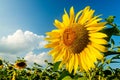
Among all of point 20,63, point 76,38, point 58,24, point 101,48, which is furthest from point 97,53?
point 20,63

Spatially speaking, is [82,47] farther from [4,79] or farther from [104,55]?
[4,79]

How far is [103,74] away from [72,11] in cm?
55

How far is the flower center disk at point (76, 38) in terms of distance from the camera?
2.79 m

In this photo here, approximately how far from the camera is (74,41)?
9.32ft

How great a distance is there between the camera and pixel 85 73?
2.62m

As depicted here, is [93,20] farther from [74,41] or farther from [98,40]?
[74,41]

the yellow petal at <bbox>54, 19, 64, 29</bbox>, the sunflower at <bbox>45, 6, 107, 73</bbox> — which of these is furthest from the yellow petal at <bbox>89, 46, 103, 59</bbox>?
the yellow petal at <bbox>54, 19, 64, 29</bbox>

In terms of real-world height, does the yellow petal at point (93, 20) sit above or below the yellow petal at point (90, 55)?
above

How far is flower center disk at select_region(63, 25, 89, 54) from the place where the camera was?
279 centimetres

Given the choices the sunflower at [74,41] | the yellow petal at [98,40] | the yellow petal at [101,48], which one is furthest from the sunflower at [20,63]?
the yellow petal at [101,48]

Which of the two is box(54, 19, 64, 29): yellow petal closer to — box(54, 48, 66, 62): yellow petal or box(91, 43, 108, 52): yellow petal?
box(54, 48, 66, 62): yellow petal

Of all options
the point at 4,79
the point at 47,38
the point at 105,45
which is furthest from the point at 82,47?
the point at 4,79

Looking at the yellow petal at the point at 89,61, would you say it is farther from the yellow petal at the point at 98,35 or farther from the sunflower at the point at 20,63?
the sunflower at the point at 20,63

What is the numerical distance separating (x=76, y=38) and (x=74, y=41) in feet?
0.10
